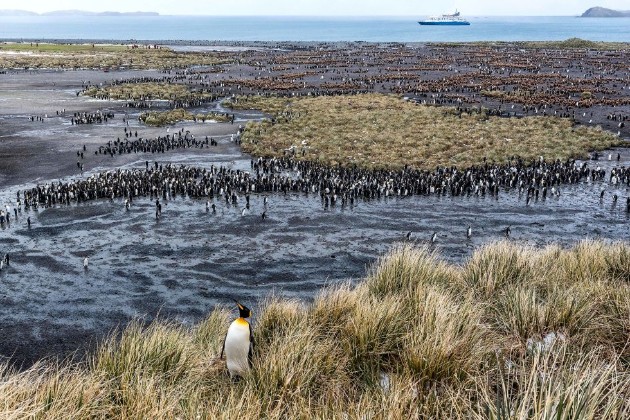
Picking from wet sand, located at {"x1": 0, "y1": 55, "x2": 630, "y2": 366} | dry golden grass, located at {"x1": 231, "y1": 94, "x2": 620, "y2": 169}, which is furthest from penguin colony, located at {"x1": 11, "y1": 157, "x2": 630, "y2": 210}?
dry golden grass, located at {"x1": 231, "y1": 94, "x2": 620, "y2": 169}

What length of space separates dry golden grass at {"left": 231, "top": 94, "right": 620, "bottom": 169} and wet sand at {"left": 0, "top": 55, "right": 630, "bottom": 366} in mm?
5201

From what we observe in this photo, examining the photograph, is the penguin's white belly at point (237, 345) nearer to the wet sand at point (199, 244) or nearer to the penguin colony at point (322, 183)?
the wet sand at point (199, 244)

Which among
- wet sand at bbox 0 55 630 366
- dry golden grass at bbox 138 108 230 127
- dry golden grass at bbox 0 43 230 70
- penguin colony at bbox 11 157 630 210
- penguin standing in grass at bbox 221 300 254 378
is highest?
dry golden grass at bbox 0 43 230 70

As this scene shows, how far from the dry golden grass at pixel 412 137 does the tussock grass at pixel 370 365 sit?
20.0m

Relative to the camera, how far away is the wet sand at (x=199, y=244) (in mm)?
13211

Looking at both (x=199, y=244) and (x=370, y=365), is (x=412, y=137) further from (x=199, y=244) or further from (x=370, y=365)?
(x=370, y=365)

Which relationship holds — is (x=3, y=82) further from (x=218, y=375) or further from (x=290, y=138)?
(x=218, y=375)

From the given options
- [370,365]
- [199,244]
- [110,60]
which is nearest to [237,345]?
[370,365]

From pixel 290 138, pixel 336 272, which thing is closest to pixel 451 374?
pixel 336 272

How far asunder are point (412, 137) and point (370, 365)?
28.1m

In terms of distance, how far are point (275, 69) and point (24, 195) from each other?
62820 millimetres

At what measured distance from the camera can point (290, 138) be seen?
33.3 m

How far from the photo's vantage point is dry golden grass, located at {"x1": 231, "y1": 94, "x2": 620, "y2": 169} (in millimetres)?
28797

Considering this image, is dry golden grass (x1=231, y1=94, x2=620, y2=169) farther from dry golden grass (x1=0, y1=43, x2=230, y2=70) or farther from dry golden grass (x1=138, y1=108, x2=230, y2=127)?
dry golden grass (x1=0, y1=43, x2=230, y2=70)
